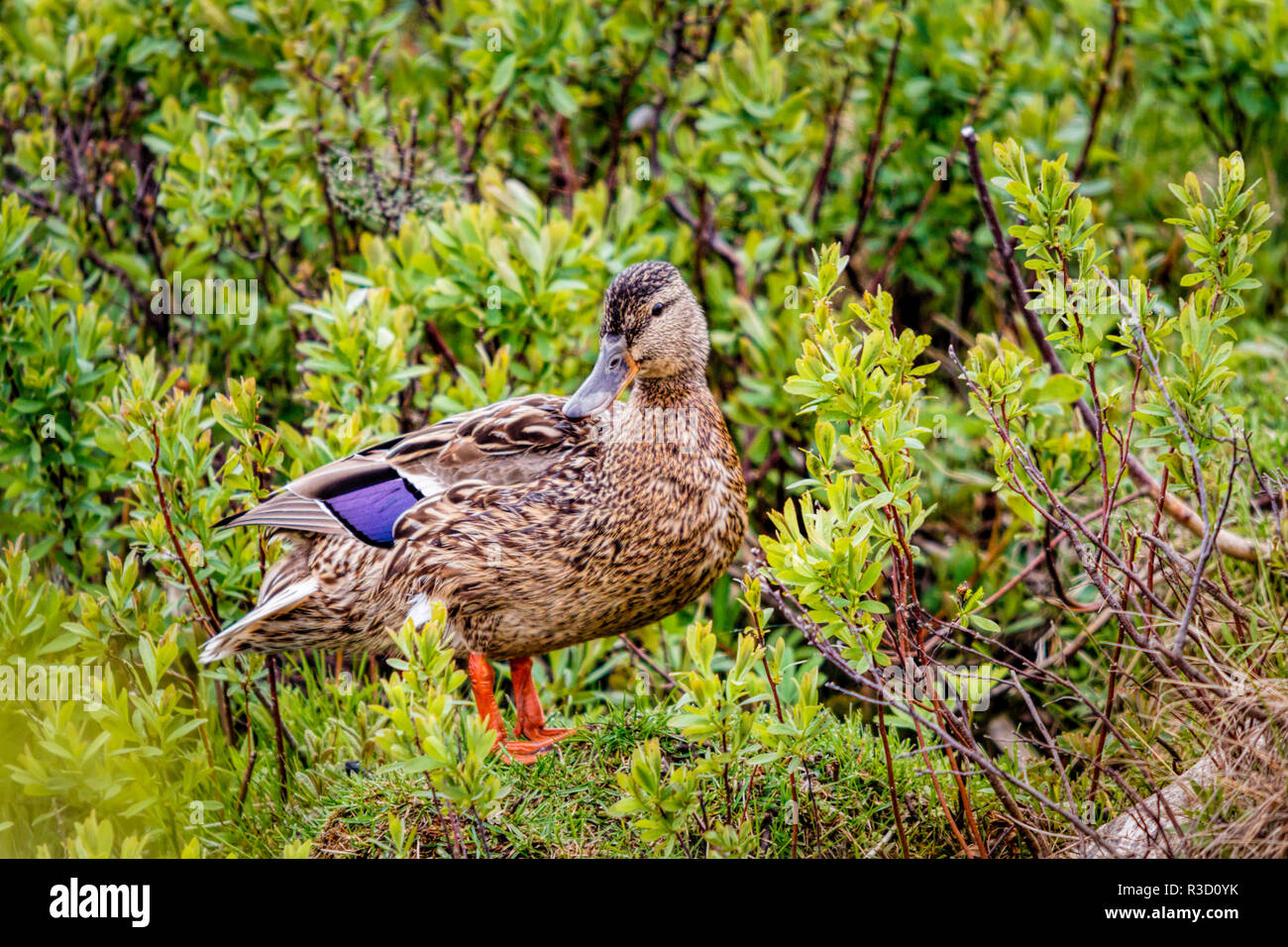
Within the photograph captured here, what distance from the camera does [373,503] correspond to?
3.73 m

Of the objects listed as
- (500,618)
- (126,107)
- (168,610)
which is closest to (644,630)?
(500,618)

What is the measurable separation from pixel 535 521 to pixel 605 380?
47cm

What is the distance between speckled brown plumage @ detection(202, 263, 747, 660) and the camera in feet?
11.9

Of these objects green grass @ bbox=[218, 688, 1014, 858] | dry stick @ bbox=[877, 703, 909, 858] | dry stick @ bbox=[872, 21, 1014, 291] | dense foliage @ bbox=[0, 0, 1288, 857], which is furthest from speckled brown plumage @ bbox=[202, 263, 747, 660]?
dry stick @ bbox=[872, 21, 1014, 291]

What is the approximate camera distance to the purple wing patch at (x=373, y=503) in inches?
146

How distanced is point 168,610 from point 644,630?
1786 millimetres

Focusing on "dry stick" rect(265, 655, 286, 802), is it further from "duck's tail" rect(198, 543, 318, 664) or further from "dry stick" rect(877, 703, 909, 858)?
"dry stick" rect(877, 703, 909, 858)

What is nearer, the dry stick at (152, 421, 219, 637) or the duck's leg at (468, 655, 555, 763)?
the duck's leg at (468, 655, 555, 763)

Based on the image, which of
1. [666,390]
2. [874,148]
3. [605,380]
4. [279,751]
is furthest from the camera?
[874,148]

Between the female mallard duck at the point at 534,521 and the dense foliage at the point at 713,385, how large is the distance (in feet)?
0.90

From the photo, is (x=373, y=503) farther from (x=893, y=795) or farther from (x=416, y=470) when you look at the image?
(x=893, y=795)

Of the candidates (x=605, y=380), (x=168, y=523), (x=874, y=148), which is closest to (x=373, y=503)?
(x=168, y=523)

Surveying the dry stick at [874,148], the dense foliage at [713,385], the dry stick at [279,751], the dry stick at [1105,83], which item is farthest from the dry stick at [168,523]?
the dry stick at [1105,83]

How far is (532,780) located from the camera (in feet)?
11.6
